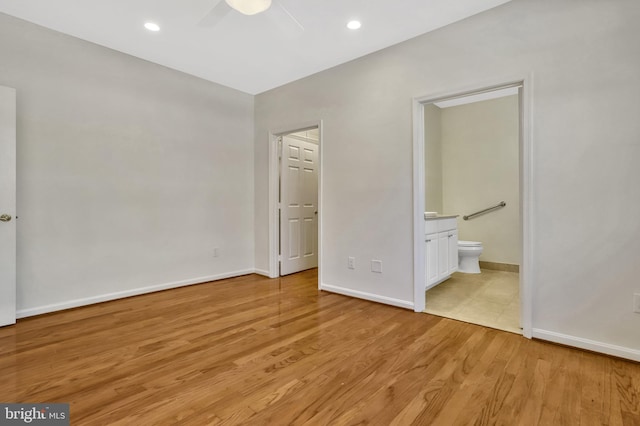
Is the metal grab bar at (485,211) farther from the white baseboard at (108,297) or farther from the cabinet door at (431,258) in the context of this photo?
the white baseboard at (108,297)

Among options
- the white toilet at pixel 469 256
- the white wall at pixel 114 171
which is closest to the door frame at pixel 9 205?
the white wall at pixel 114 171

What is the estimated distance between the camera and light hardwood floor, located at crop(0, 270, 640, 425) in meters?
1.51

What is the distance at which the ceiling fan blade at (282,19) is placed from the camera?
7.77ft

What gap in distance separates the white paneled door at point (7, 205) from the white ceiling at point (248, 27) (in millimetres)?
855

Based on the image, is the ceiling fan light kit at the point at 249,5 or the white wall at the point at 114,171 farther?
the white wall at the point at 114,171

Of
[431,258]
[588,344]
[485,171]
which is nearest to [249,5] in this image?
[431,258]

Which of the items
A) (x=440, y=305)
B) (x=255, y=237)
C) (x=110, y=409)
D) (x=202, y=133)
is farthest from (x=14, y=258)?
(x=440, y=305)

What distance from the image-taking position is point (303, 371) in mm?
1890

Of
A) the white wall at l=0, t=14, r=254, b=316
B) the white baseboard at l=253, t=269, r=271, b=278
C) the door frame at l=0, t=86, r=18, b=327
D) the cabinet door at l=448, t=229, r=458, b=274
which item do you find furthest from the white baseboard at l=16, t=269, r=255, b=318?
the cabinet door at l=448, t=229, r=458, b=274

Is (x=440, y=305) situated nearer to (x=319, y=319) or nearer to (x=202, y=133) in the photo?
(x=319, y=319)

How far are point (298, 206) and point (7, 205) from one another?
310cm

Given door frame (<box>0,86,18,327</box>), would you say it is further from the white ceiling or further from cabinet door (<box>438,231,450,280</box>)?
cabinet door (<box>438,231,450,280</box>)

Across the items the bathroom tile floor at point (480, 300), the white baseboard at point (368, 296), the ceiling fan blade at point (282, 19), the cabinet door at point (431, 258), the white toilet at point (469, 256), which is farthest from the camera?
the white toilet at point (469, 256)

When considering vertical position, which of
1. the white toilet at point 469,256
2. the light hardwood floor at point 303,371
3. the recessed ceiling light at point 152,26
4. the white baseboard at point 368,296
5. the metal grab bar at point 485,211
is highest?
the recessed ceiling light at point 152,26
